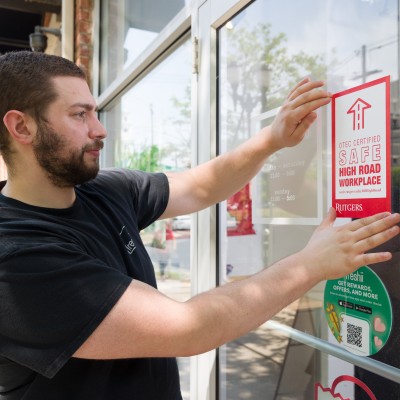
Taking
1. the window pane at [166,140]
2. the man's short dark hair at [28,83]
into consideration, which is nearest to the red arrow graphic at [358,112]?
the man's short dark hair at [28,83]

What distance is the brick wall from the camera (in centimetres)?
437

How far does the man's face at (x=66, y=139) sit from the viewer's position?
1.32m

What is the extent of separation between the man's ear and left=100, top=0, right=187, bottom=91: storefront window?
4.64 ft

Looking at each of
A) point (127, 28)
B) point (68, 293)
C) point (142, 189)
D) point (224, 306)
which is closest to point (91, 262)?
point (68, 293)

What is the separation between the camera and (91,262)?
1.08 meters

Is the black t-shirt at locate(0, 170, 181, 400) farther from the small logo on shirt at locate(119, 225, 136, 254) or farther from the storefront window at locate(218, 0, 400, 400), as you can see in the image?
the storefront window at locate(218, 0, 400, 400)

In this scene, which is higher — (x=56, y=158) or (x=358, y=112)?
(x=358, y=112)

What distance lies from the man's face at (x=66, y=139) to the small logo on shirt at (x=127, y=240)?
0.73ft

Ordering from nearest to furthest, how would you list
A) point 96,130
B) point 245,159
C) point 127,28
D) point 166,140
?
point 96,130, point 245,159, point 166,140, point 127,28

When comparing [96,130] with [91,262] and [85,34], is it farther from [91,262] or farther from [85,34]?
[85,34]

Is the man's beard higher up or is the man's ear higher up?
the man's ear

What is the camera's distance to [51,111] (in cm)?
132

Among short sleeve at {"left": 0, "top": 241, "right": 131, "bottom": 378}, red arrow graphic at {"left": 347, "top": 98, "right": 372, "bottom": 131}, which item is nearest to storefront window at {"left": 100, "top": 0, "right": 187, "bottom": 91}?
red arrow graphic at {"left": 347, "top": 98, "right": 372, "bottom": 131}

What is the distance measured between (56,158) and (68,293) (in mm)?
465
